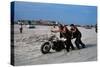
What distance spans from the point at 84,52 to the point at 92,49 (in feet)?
0.53

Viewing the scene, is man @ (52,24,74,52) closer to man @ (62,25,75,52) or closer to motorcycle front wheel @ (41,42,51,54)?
man @ (62,25,75,52)

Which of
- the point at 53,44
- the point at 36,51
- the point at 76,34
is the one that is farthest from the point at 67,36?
the point at 36,51

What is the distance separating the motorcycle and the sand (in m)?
0.05

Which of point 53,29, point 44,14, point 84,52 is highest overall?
point 44,14

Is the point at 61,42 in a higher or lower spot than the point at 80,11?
lower

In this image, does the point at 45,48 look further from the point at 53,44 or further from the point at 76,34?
the point at 76,34

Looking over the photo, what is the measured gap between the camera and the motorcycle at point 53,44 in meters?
3.04

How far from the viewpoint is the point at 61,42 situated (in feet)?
10.4

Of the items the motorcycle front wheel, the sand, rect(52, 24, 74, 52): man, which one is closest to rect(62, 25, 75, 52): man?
rect(52, 24, 74, 52): man

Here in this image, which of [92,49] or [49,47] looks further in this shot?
[92,49]

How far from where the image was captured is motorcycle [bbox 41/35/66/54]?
3045 millimetres

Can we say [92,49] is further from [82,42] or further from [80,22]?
[80,22]
